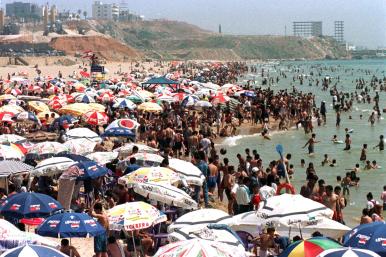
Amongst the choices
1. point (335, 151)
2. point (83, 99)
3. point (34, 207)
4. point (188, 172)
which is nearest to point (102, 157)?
point (188, 172)

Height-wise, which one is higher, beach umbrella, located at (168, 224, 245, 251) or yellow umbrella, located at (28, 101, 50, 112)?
yellow umbrella, located at (28, 101, 50, 112)

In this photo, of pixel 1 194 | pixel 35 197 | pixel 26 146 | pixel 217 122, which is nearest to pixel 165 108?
pixel 217 122

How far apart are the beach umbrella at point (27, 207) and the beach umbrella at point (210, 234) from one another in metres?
2.21

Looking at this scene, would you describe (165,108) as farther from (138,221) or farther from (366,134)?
(138,221)

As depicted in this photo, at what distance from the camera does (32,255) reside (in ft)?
21.2

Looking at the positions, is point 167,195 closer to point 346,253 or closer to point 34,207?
point 34,207

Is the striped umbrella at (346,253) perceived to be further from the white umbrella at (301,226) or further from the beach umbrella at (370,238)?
the white umbrella at (301,226)

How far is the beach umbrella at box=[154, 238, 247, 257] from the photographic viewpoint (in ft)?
21.7

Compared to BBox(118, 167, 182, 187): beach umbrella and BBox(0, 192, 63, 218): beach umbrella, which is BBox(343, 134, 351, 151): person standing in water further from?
BBox(0, 192, 63, 218): beach umbrella

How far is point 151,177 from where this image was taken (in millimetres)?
10891

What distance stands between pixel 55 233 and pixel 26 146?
6802mm

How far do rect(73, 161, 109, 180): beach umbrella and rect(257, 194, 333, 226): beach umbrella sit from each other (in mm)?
4013

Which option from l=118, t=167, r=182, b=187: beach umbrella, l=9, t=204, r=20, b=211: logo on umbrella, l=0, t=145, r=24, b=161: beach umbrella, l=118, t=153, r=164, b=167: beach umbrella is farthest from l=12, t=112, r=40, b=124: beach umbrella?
l=9, t=204, r=20, b=211: logo on umbrella

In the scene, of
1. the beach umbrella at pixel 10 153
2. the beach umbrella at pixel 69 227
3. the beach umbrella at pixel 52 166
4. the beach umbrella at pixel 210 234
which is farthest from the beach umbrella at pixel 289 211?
the beach umbrella at pixel 10 153
